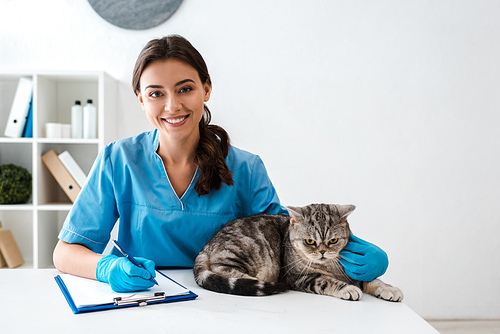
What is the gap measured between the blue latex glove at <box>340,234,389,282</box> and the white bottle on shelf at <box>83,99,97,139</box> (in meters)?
1.74

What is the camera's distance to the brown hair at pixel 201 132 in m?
1.30

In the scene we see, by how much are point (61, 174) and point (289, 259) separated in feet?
5.39

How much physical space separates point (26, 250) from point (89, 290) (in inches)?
71.6

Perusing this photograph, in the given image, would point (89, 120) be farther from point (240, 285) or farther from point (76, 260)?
point (240, 285)

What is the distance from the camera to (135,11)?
8.33 ft

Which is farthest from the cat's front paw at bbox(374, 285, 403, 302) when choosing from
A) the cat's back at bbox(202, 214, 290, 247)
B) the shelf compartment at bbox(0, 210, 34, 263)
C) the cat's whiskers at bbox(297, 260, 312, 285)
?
the shelf compartment at bbox(0, 210, 34, 263)

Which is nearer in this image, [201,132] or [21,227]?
[201,132]

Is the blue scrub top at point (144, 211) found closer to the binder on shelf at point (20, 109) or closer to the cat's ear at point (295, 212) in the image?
the cat's ear at point (295, 212)

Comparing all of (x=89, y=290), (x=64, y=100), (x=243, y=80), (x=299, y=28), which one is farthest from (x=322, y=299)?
(x=64, y=100)

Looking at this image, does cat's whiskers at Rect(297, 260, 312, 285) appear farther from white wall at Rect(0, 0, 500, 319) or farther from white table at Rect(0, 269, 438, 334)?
white wall at Rect(0, 0, 500, 319)

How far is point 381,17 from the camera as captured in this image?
2615 mm

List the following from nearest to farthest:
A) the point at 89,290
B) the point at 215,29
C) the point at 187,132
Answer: the point at 89,290, the point at 187,132, the point at 215,29

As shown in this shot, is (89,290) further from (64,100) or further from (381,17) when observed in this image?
(381,17)

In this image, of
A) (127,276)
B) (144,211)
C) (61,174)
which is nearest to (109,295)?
(127,276)
